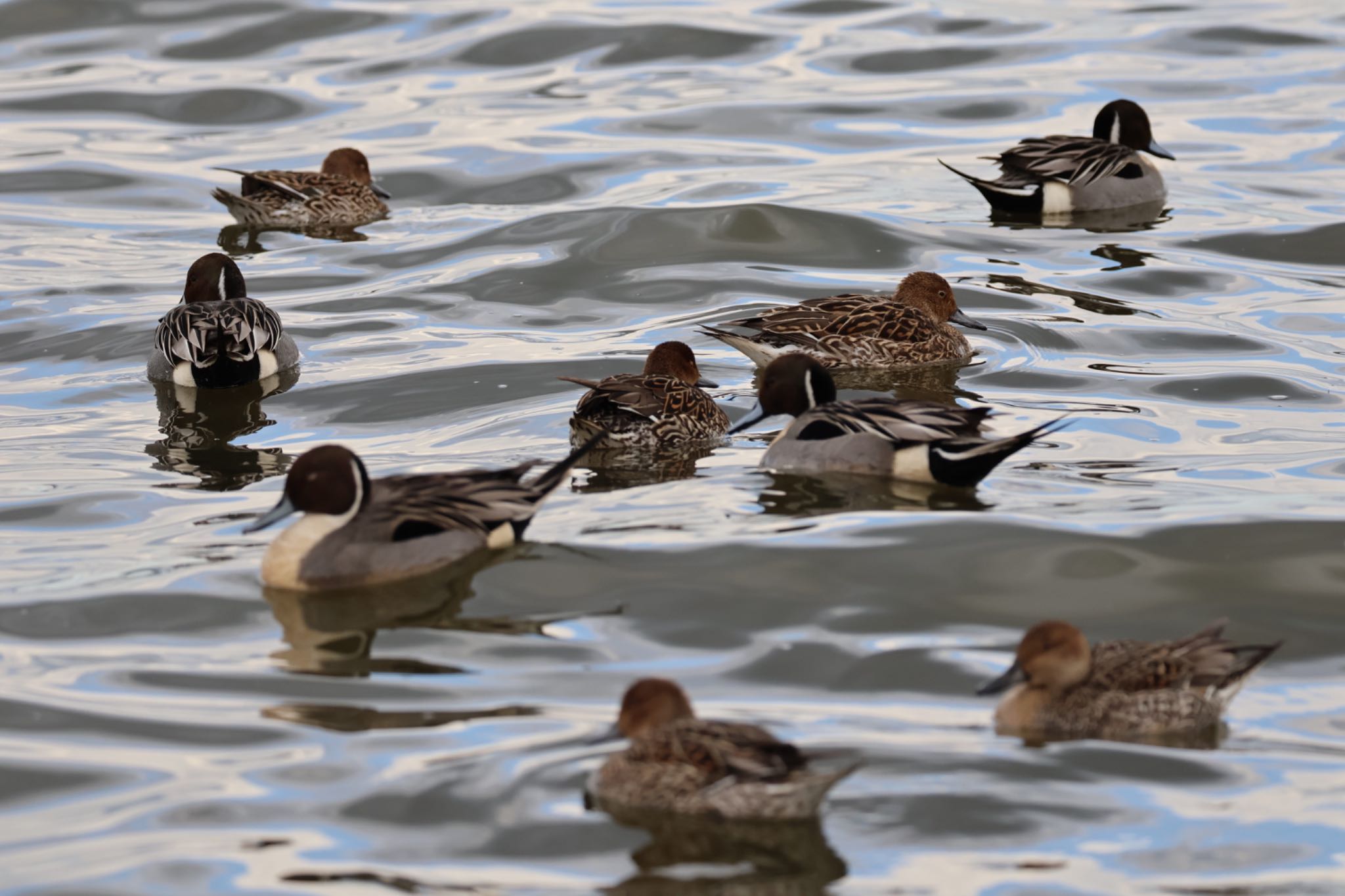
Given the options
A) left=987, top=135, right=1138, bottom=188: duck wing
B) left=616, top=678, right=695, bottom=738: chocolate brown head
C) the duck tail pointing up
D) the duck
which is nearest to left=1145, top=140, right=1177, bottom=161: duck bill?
left=987, top=135, right=1138, bottom=188: duck wing

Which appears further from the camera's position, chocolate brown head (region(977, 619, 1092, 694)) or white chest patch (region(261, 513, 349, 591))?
white chest patch (region(261, 513, 349, 591))

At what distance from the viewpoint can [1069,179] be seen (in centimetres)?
1756

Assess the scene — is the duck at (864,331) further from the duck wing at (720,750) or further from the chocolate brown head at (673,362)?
the duck wing at (720,750)

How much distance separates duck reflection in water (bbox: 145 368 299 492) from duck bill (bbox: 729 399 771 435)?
8.66ft

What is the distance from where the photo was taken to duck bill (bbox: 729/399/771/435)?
36.7 ft

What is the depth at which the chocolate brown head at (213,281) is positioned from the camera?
13844 mm

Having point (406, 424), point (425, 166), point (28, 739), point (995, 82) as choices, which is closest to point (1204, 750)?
point (28, 739)

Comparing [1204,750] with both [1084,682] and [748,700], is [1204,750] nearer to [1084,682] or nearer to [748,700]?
[1084,682]

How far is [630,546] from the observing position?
9391mm

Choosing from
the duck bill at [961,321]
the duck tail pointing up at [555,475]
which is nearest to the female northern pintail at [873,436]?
the duck tail pointing up at [555,475]

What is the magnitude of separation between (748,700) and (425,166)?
13.2m

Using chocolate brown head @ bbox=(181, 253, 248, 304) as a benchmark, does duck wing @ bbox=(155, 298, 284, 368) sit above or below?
below

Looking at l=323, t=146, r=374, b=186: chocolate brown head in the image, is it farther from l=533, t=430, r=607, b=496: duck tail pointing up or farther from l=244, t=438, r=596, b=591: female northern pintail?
l=244, t=438, r=596, b=591: female northern pintail

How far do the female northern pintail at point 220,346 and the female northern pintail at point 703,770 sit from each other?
274 inches
